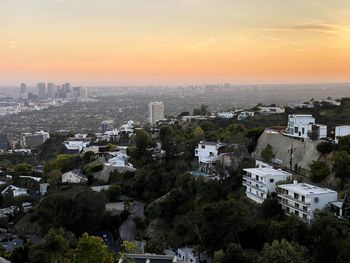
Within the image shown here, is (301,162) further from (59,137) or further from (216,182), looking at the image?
(59,137)

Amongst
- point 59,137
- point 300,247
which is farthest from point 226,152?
point 59,137

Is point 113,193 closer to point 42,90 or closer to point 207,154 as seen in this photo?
Result: point 207,154

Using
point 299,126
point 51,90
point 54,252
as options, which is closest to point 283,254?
point 54,252

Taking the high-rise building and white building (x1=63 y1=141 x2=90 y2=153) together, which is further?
the high-rise building

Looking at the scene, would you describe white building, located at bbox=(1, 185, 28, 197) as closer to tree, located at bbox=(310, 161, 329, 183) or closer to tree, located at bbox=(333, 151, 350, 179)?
tree, located at bbox=(310, 161, 329, 183)

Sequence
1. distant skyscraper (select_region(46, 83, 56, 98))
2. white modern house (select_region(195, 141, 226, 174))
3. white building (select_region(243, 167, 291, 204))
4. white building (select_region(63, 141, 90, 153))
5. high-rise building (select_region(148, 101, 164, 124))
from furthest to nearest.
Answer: distant skyscraper (select_region(46, 83, 56, 98)) < high-rise building (select_region(148, 101, 164, 124)) < white building (select_region(63, 141, 90, 153)) < white modern house (select_region(195, 141, 226, 174)) < white building (select_region(243, 167, 291, 204))

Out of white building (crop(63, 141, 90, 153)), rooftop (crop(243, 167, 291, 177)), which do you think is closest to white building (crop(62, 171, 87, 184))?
rooftop (crop(243, 167, 291, 177))

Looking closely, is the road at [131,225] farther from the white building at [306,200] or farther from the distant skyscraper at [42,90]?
the distant skyscraper at [42,90]
